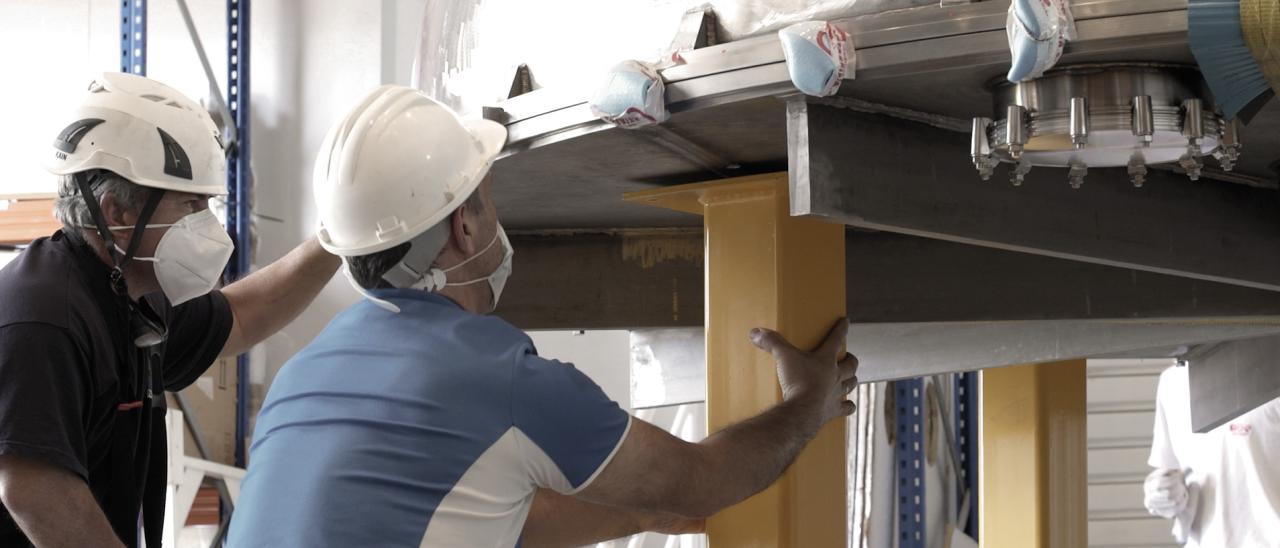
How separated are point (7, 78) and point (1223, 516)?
556 cm

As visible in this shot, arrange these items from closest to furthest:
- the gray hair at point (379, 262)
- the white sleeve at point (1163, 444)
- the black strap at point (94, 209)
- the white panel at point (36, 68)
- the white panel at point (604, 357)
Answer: the gray hair at point (379, 262) → the black strap at point (94, 209) → the white sleeve at point (1163, 444) → the white panel at point (36, 68) → the white panel at point (604, 357)

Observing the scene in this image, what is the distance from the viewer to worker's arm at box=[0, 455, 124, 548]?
6.79 ft

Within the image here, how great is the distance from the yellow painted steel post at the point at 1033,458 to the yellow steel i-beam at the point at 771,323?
49.0 inches

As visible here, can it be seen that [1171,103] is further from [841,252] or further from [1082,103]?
[841,252]

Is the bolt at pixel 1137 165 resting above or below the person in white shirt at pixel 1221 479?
above

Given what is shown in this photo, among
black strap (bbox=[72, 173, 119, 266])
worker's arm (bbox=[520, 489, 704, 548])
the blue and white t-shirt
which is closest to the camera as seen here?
the blue and white t-shirt

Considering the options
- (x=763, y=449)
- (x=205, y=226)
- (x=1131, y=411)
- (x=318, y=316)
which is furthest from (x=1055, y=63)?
(x=1131, y=411)

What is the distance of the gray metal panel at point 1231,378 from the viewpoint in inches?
130

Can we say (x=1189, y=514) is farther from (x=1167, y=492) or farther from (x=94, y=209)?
(x=94, y=209)

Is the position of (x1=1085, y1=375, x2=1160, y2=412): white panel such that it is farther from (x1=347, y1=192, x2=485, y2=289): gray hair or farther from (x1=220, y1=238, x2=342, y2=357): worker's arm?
(x1=347, y1=192, x2=485, y2=289): gray hair

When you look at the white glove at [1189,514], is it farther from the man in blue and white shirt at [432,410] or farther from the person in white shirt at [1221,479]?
the man in blue and white shirt at [432,410]

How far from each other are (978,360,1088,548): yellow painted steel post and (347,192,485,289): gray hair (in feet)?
6.04

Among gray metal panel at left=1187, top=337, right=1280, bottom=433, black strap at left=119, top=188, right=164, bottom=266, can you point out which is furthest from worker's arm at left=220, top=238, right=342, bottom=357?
gray metal panel at left=1187, top=337, right=1280, bottom=433

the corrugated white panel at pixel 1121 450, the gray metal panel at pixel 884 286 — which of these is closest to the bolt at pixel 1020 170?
the gray metal panel at pixel 884 286
